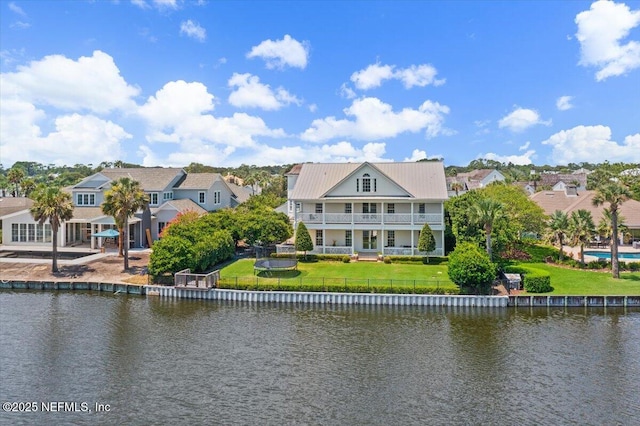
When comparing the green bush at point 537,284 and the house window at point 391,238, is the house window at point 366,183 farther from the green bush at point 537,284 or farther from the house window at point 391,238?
the green bush at point 537,284

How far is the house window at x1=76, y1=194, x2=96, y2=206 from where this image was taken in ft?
183

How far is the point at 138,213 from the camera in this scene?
2040 inches

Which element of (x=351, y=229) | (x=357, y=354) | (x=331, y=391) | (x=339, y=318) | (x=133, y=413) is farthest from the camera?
(x=351, y=229)

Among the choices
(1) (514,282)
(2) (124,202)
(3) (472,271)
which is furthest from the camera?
(2) (124,202)

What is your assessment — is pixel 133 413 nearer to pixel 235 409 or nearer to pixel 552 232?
pixel 235 409

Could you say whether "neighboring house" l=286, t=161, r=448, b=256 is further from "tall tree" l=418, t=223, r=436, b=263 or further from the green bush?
the green bush

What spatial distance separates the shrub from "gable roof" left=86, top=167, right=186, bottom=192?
37.7m

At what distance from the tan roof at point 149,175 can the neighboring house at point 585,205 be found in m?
47.6

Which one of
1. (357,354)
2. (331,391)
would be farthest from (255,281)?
(331,391)

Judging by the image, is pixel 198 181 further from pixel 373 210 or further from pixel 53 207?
pixel 373 210

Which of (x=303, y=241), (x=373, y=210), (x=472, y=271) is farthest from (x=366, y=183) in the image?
(x=472, y=271)

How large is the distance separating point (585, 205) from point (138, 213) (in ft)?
172

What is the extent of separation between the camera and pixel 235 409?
18.3m

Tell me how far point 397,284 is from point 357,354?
35.7 feet
